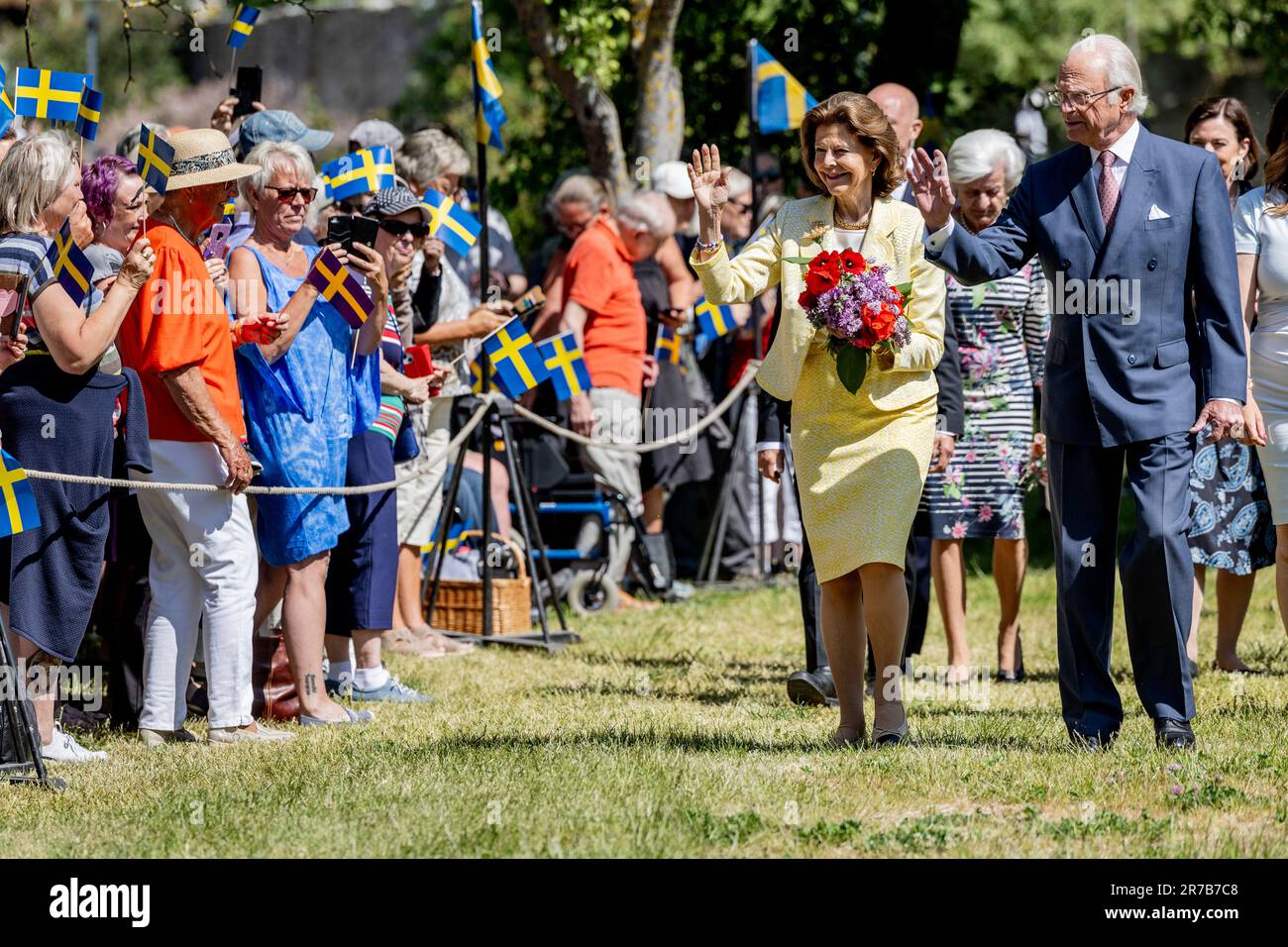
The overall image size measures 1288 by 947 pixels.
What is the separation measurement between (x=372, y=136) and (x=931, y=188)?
4417 millimetres

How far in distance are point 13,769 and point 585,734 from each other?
1937 mm

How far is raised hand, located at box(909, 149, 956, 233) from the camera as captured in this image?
5398 millimetres

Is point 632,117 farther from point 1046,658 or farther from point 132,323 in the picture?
point 132,323

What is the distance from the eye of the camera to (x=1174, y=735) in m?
5.93

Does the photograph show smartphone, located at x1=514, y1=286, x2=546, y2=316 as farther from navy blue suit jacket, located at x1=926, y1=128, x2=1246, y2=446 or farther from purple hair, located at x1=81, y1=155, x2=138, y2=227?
navy blue suit jacket, located at x1=926, y1=128, x2=1246, y2=446

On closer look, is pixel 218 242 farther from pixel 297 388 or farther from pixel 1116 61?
pixel 1116 61

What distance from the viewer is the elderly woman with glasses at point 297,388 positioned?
6.76 meters

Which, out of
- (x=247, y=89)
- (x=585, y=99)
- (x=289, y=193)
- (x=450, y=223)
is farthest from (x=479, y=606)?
(x=585, y=99)

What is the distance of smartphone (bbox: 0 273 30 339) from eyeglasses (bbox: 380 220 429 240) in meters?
2.00

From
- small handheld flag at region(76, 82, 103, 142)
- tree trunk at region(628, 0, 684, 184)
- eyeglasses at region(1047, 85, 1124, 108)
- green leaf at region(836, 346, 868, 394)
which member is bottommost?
green leaf at region(836, 346, 868, 394)

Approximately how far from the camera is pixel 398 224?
7480 millimetres

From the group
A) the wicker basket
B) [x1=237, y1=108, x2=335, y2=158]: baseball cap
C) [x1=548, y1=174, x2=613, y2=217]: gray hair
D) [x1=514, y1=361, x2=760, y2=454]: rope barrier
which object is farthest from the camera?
[x1=548, y1=174, x2=613, y2=217]: gray hair

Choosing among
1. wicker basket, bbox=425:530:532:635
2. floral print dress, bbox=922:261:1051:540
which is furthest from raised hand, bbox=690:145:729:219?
wicker basket, bbox=425:530:532:635

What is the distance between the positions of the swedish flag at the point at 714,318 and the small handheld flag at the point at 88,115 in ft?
16.4
